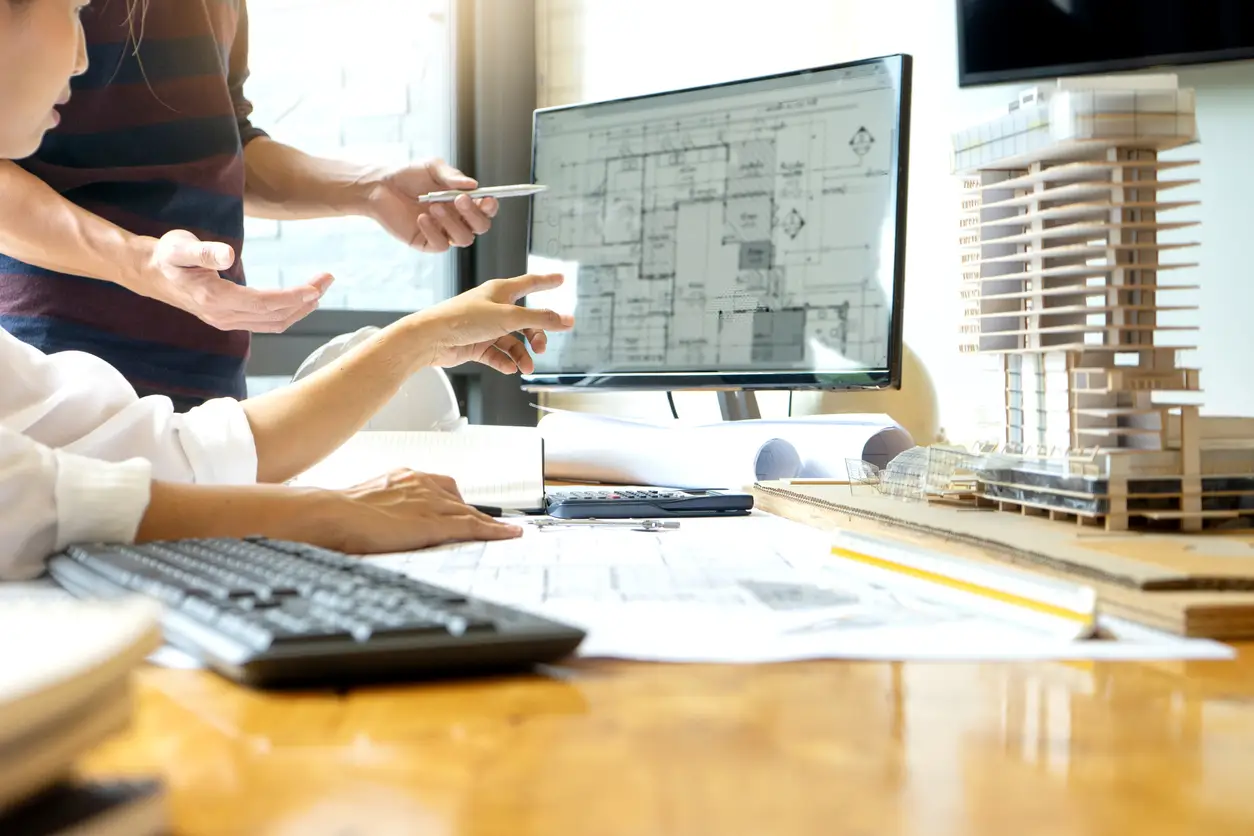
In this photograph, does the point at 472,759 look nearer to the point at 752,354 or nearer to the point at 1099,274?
→ the point at 1099,274

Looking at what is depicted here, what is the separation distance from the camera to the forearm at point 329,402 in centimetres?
98

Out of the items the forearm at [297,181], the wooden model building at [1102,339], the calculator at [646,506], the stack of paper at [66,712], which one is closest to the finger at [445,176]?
the forearm at [297,181]

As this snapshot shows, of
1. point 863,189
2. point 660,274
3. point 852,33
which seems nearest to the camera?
point 863,189

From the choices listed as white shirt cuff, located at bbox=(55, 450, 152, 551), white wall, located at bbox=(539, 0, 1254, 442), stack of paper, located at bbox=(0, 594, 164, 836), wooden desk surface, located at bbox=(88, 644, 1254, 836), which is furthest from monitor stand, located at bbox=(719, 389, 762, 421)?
stack of paper, located at bbox=(0, 594, 164, 836)

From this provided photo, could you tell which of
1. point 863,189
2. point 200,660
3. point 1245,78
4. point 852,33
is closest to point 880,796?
point 200,660

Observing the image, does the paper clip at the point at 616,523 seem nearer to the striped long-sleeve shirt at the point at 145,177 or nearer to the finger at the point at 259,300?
the finger at the point at 259,300

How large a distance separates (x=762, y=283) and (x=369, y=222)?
103 cm

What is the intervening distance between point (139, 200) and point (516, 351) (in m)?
0.47

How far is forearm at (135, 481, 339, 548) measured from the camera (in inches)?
29.6

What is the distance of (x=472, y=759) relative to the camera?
1.15ft

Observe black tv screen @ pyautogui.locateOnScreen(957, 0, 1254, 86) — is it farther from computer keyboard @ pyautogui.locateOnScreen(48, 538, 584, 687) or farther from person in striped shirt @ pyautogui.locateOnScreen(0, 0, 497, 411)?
computer keyboard @ pyautogui.locateOnScreen(48, 538, 584, 687)

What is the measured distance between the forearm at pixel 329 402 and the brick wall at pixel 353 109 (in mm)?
1120

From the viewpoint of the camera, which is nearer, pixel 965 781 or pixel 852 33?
pixel 965 781

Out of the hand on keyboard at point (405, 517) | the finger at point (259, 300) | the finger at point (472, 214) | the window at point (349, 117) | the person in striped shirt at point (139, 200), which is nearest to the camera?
the hand on keyboard at point (405, 517)
